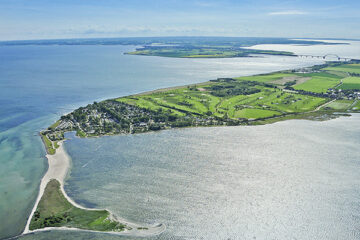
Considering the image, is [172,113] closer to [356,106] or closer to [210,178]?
[210,178]

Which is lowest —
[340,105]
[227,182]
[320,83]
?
[227,182]

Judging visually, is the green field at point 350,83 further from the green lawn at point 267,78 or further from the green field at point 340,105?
the green lawn at point 267,78

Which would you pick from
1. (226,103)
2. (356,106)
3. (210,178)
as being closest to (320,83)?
(356,106)

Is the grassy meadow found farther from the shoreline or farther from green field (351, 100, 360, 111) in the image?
the shoreline

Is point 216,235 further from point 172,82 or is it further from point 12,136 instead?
point 172,82

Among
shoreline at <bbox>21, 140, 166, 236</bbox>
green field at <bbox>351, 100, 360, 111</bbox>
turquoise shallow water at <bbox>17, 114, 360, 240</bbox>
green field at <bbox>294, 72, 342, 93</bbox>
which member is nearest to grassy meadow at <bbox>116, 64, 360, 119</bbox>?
green field at <bbox>294, 72, 342, 93</bbox>

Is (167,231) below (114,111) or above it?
below

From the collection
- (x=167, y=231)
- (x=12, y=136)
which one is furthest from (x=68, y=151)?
(x=167, y=231)
